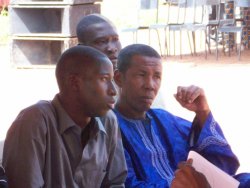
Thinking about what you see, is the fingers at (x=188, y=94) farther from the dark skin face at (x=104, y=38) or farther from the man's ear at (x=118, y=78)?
the dark skin face at (x=104, y=38)

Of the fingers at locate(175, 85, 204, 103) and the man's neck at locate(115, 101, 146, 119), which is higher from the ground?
the fingers at locate(175, 85, 204, 103)

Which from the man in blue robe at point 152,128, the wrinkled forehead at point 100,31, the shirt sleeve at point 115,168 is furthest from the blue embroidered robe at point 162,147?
the wrinkled forehead at point 100,31

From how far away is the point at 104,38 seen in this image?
314 cm

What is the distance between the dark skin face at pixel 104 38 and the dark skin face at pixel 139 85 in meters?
0.37

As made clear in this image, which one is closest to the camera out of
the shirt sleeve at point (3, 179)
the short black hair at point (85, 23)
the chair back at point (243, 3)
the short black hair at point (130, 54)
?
the shirt sleeve at point (3, 179)

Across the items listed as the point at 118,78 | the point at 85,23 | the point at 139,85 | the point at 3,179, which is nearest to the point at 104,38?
the point at 85,23

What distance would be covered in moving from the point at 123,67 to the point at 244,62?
361 inches

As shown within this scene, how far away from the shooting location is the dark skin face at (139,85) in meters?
2.68

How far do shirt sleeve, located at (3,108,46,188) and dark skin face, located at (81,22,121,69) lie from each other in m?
0.98

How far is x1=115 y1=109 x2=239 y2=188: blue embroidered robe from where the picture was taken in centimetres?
264

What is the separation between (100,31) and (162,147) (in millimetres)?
747

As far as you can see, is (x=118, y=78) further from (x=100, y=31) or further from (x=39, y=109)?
(x=39, y=109)

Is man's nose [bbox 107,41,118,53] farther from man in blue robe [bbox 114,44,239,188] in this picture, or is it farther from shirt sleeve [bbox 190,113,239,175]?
shirt sleeve [bbox 190,113,239,175]

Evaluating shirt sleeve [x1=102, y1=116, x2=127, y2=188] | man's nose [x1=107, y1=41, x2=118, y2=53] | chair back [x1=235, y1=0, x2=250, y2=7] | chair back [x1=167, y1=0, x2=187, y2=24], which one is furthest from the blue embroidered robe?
chair back [x1=167, y1=0, x2=187, y2=24]
